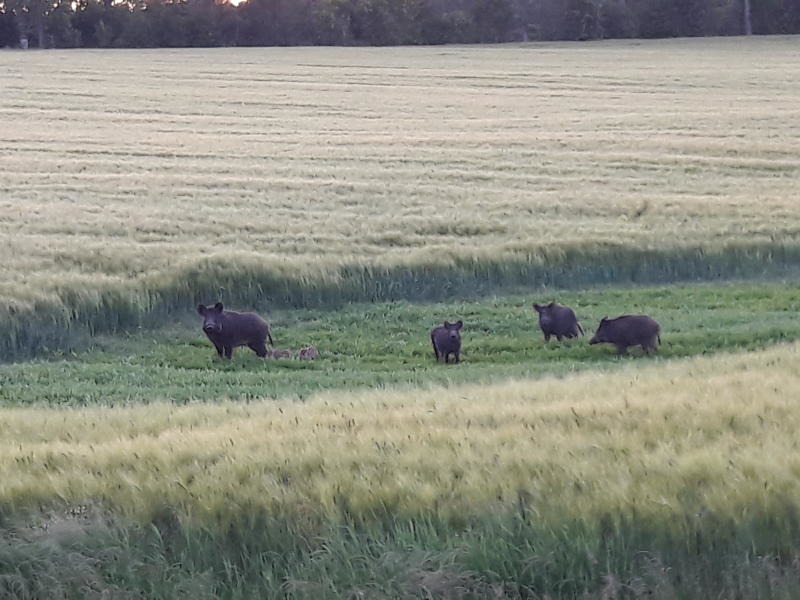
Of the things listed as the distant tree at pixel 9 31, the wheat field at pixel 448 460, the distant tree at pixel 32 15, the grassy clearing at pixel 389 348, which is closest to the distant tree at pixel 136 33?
the distant tree at pixel 32 15

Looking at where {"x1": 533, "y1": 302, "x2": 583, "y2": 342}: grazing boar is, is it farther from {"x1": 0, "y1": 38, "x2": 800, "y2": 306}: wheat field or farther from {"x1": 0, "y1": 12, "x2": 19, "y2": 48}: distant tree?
{"x1": 0, "y1": 12, "x2": 19, "y2": 48}: distant tree

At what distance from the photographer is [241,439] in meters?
6.33

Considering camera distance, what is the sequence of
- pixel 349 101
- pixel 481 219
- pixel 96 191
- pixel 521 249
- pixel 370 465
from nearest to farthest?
pixel 370 465 → pixel 521 249 → pixel 481 219 → pixel 96 191 → pixel 349 101

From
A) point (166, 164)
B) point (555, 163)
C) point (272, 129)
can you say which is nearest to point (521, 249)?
point (555, 163)

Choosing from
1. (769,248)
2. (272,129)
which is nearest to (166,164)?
(272,129)

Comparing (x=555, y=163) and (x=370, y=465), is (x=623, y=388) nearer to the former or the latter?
(x=370, y=465)

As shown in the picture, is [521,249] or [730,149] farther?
[730,149]

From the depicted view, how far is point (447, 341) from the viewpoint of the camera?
12195mm

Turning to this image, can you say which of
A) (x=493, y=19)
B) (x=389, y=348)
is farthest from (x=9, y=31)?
(x=389, y=348)

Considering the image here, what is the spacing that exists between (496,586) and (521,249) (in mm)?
12382

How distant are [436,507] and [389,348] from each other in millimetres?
8008

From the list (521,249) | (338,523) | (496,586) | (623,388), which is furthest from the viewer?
(521,249)

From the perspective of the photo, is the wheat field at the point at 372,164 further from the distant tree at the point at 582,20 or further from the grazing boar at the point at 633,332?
the distant tree at the point at 582,20

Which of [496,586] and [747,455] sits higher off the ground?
[747,455]
